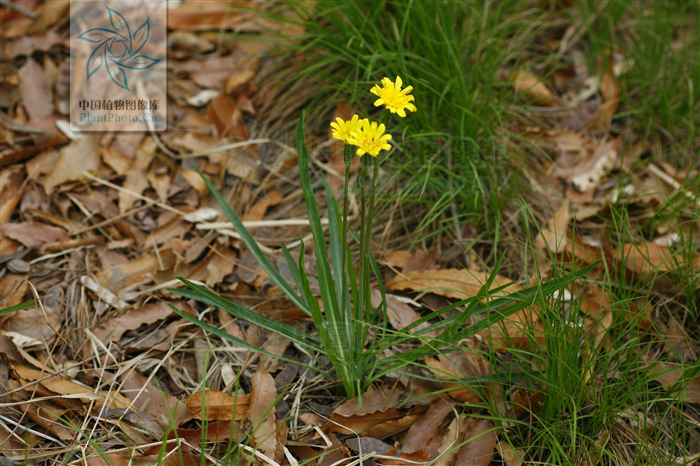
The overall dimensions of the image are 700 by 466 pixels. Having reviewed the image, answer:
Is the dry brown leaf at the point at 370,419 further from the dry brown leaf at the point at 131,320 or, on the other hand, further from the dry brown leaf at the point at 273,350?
the dry brown leaf at the point at 131,320

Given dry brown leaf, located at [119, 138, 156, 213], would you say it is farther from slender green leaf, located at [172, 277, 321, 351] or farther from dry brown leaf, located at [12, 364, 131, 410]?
slender green leaf, located at [172, 277, 321, 351]

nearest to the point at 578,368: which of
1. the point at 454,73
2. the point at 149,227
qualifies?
the point at 454,73

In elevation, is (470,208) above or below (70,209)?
above

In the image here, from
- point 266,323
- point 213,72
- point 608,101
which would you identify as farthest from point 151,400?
point 608,101

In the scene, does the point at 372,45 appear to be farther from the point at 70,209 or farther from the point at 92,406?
the point at 92,406

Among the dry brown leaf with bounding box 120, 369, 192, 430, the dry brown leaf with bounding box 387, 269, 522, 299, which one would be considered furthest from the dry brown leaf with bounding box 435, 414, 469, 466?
the dry brown leaf with bounding box 120, 369, 192, 430

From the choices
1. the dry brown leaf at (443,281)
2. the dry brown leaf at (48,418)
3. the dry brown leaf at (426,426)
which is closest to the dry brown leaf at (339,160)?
the dry brown leaf at (443,281)

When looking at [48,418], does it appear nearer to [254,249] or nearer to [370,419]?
[254,249]
